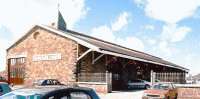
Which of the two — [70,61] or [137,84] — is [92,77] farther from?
[137,84]

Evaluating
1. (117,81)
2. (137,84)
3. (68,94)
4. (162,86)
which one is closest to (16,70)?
(117,81)

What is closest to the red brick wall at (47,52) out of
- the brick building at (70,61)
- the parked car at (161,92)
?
the brick building at (70,61)

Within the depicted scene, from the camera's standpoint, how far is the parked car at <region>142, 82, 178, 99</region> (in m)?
22.1

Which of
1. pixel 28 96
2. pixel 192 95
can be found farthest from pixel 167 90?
pixel 28 96

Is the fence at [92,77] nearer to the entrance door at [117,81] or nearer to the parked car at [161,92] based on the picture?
the entrance door at [117,81]

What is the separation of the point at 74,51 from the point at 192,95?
12794 millimetres

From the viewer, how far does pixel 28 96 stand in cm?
727

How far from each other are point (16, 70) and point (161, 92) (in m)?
22.3

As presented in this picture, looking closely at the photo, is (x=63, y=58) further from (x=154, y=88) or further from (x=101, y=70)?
(x=154, y=88)

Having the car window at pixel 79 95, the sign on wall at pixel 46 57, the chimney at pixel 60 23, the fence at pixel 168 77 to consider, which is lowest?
the fence at pixel 168 77

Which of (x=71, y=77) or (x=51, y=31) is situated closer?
(x=71, y=77)

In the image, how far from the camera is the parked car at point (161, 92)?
2206 cm

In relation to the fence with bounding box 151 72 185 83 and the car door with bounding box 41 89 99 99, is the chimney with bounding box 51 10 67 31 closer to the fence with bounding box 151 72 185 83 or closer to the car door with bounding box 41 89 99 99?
the fence with bounding box 151 72 185 83

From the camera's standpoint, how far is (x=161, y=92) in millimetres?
22172
